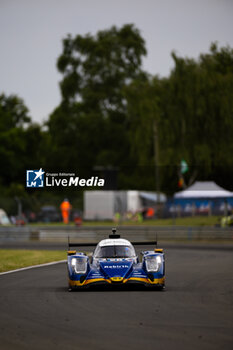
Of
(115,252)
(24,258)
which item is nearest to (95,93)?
(24,258)

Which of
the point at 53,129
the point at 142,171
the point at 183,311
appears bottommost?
the point at 183,311

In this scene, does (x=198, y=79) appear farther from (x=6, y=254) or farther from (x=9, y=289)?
(x=9, y=289)

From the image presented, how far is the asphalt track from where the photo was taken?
8.31 meters

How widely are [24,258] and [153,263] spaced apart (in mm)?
11137

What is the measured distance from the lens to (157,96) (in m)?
55.7

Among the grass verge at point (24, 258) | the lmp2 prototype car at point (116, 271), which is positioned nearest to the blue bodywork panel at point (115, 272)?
the lmp2 prototype car at point (116, 271)

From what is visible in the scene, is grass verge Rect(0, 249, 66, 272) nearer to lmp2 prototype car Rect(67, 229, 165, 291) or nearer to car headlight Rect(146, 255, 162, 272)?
lmp2 prototype car Rect(67, 229, 165, 291)

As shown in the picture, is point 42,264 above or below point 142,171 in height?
below

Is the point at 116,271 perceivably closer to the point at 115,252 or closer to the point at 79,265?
the point at 79,265

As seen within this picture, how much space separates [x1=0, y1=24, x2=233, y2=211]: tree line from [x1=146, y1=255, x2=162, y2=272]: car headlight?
18989 millimetres

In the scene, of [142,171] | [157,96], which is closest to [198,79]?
[157,96]

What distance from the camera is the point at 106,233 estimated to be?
123 ft

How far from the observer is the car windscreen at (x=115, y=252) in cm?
1460

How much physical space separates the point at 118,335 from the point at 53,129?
64.6 metres
